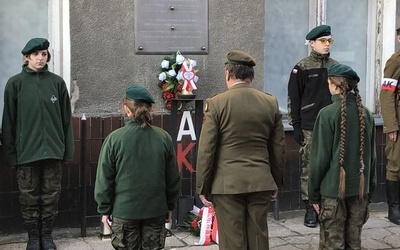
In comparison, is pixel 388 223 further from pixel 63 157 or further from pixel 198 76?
pixel 63 157

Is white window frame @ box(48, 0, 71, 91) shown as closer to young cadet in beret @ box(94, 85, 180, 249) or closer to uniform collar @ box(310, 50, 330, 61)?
young cadet in beret @ box(94, 85, 180, 249)

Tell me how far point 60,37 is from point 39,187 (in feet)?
5.28

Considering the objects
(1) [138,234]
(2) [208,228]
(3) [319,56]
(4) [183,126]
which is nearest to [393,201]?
(3) [319,56]

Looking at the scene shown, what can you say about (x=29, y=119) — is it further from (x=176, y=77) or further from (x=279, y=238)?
(x=279, y=238)

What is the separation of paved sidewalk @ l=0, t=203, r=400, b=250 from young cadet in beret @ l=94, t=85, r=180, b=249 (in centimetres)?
157

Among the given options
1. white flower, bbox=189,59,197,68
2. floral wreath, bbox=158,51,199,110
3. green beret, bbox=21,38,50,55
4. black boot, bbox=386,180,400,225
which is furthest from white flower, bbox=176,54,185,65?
black boot, bbox=386,180,400,225

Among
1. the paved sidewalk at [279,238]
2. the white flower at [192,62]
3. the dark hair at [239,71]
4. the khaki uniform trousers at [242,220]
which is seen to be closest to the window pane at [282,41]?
the white flower at [192,62]

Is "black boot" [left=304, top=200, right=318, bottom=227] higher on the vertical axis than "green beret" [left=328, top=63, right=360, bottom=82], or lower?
lower

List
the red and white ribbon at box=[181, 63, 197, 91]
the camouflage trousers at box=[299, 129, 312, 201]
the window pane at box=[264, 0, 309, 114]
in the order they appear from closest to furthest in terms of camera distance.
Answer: the red and white ribbon at box=[181, 63, 197, 91]
the camouflage trousers at box=[299, 129, 312, 201]
the window pane at box=[264, 0, 309, 114]

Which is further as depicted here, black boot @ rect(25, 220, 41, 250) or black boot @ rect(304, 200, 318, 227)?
black boot @ rect(304, 200, 318, 227)

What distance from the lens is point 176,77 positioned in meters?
6.83

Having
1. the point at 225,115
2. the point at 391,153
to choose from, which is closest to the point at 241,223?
the point at 225,115

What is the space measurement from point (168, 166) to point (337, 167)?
4.10 ft

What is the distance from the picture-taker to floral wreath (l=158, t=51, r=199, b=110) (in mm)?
6766
